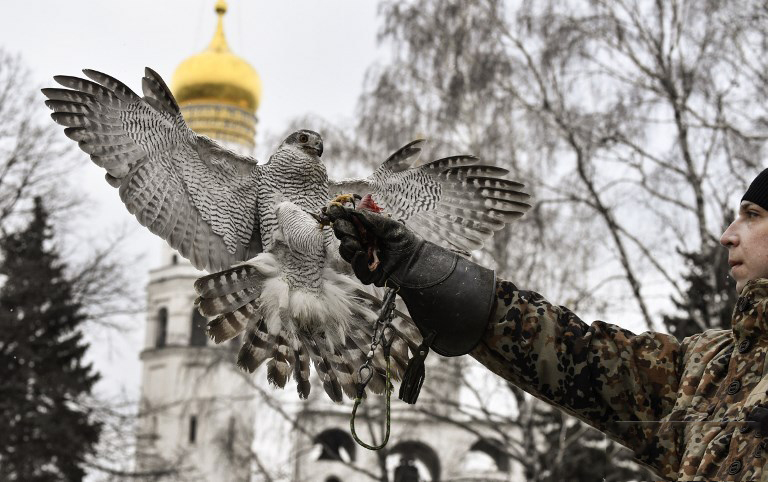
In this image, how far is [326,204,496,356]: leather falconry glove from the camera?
2.78m

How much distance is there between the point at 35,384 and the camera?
1995cm

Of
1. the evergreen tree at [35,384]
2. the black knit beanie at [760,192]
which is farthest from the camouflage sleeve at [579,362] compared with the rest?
the evergreen tree at [35,384]

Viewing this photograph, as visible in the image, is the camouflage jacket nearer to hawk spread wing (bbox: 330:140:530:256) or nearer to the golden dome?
hawk spread wing (bbox: 330:140:530:256)

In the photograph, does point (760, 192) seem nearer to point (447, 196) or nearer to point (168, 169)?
point (447, 196)

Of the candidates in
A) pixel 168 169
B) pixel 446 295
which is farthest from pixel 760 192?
pixel 168 169

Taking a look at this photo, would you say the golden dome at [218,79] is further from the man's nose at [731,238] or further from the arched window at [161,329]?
the man's nose at [731,238]

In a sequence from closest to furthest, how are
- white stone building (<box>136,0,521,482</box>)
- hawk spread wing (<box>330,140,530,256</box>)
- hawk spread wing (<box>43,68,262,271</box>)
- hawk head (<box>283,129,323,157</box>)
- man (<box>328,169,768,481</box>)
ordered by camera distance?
man (<box>328,169,768,481</box>)
hawk spread wing (<box>43,68,262,271</box>)
hawk spread wing (<box>330,140,530,256</box>)
hawk head (<box>283,129,323,157</box>)
white stone building (<box>136,0,521,482</box>)

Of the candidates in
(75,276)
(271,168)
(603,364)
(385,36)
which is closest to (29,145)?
(75,276)

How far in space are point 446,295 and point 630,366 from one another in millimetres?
481

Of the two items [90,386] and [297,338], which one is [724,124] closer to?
[297,338]

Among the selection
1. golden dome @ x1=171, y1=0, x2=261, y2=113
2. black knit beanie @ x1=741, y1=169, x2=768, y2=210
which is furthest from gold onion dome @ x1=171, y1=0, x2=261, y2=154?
black knit beanie @ x1=741, y1=169, x2=768, y2=210

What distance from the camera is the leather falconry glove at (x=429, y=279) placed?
278 centimetres

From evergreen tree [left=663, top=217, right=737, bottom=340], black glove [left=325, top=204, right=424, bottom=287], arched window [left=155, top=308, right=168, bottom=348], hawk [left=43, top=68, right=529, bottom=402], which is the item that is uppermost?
arched window [left=155, top=308, right=168, bottom=348]

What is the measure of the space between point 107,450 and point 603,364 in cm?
1889
